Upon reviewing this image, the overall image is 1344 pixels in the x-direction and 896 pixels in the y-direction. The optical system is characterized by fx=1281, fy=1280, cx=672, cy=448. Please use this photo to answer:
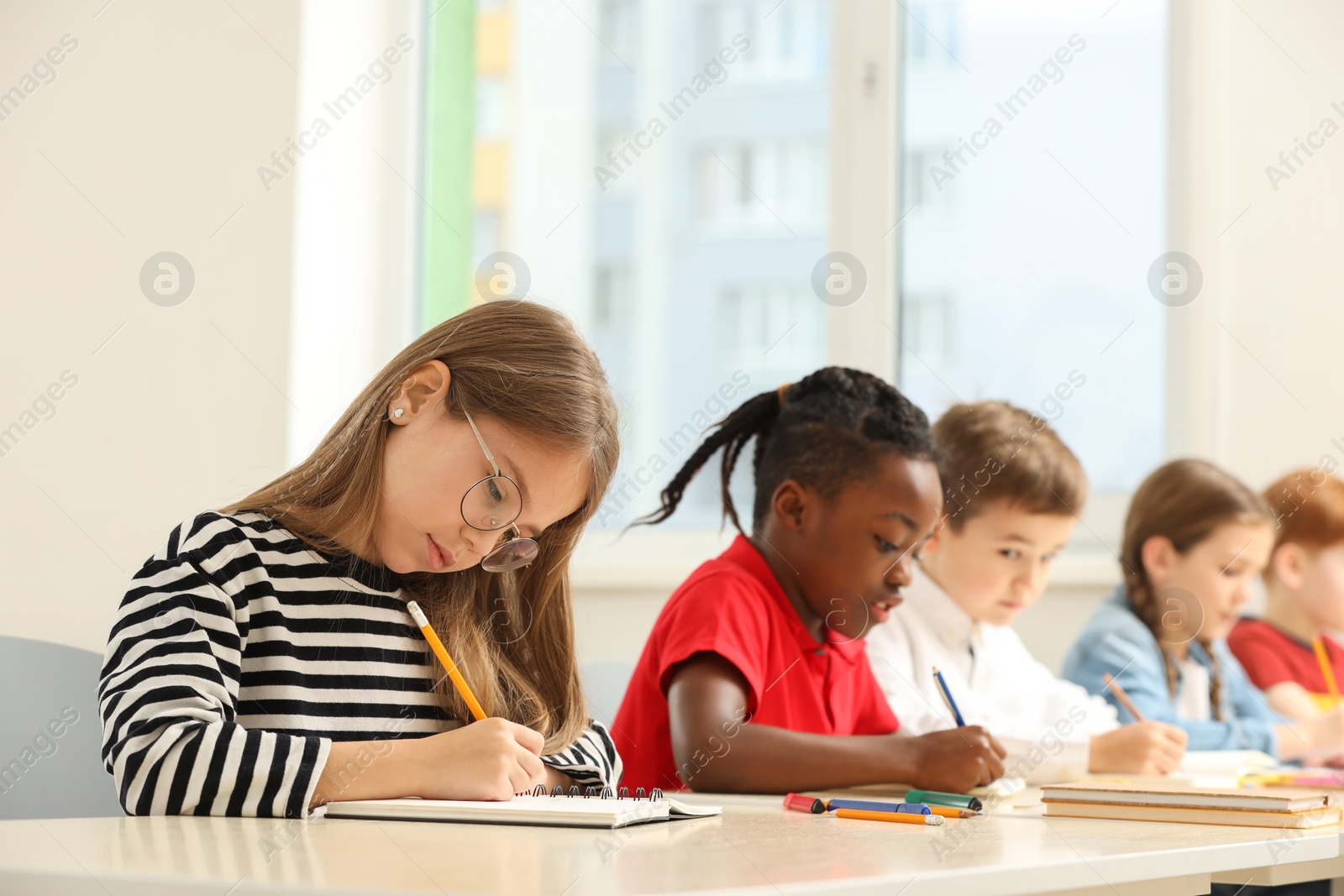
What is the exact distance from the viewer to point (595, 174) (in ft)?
9.29

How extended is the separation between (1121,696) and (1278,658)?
75 cm

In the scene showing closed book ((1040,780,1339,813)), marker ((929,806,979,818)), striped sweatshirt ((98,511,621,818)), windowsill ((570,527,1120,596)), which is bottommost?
marker ((929,806,979,818))

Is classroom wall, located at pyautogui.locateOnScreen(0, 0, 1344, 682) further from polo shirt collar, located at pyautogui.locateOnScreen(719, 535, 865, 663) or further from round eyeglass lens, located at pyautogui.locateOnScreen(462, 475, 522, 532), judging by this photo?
round eyeglass lens, located at pyautogui.locateOnScreen(462, 475, 522, 532)

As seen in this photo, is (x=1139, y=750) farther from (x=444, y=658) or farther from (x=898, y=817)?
(x=444, y=658)

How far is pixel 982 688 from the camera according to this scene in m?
1.80

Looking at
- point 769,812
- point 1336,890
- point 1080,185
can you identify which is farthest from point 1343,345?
point 769,812

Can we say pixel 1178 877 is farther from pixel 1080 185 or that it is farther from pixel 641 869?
pixel 1080 185

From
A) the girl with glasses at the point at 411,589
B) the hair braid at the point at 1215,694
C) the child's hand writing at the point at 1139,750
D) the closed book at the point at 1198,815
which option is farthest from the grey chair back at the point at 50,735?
the hair braid at the point at 1215,694

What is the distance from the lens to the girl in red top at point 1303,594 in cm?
237

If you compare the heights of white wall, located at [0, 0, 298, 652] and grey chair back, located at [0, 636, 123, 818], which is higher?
white wall, located at [0, 0, 298, 652]

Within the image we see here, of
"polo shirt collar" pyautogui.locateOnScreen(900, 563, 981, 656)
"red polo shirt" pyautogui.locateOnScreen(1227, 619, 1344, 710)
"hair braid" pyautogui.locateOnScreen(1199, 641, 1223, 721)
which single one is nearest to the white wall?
"polo shirt collar" pyautogui.locateOnScreen(900, 563, 981, 656)

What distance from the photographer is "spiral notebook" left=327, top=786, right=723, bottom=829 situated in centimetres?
84

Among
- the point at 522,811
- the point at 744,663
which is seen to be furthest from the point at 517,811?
the point at 744,663

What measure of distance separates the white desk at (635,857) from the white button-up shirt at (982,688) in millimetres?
542
